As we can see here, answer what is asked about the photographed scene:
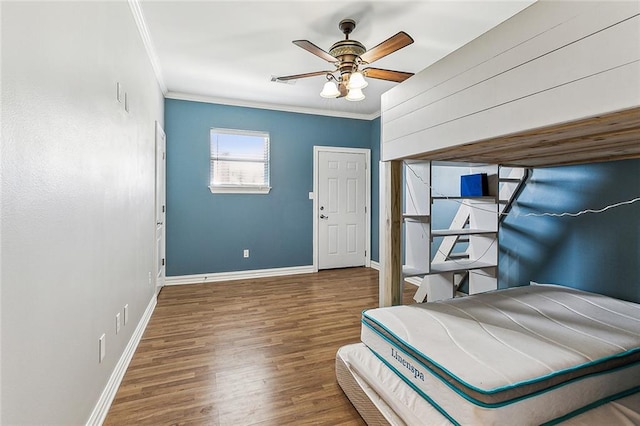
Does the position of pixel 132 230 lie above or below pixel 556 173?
below

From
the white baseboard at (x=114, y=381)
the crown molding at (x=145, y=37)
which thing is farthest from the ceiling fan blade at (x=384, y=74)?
the white baseboard at (x=114, y=381)

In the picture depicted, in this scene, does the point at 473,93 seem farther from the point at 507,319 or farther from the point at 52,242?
the point at 52,242

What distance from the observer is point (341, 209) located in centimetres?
527

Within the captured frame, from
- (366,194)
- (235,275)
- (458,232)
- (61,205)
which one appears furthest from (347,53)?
(235,275)

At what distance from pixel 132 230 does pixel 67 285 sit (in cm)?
122

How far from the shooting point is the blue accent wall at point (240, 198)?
4.36 metres

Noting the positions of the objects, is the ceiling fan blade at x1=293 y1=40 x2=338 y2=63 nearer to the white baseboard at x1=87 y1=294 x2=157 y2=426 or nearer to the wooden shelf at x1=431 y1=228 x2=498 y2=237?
the wooden shelf at x1=431 y1=228 x2=498 y2=237

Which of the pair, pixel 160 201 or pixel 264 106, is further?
pixel 264 106

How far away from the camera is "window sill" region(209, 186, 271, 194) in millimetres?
4527

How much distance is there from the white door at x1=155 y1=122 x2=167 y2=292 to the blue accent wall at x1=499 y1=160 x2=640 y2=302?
3.86 m

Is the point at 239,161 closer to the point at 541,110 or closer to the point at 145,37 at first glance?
the point at 145,37

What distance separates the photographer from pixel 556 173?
8.84 feet

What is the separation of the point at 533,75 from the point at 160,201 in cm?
391

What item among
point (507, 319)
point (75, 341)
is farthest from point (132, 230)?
point (507, 319)
